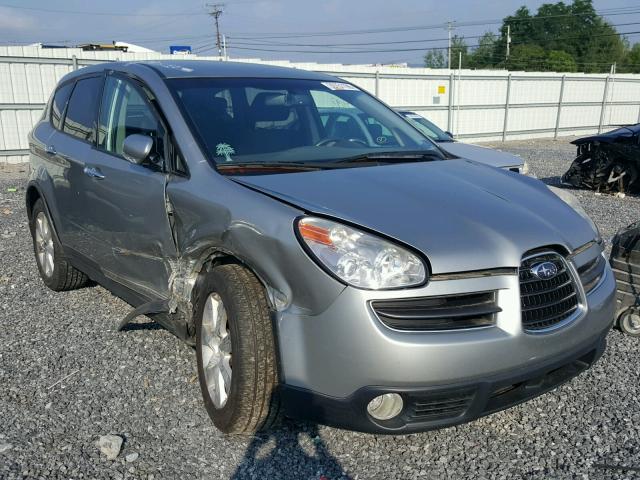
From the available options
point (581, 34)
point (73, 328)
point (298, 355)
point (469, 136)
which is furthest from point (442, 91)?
point (581, 34)

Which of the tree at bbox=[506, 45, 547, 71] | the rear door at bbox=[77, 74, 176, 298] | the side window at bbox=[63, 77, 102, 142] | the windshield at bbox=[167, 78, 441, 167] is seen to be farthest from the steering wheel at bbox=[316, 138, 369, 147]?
the tree at bbox=[506, 45, 547, 71]

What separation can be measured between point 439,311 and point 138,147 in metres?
1.88

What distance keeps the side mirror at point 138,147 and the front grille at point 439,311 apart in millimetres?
1641

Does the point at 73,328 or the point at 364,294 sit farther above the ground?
the point at 364,294

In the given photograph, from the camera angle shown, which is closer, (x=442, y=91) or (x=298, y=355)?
(x=298, y=355)

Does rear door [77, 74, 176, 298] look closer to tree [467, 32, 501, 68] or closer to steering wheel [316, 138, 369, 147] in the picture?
steering wheel [316, 138, 369, 147]

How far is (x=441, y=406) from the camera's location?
102 inches

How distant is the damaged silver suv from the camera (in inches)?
98.0

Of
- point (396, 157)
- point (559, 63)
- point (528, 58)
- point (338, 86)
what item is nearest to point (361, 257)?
point (396, 157)

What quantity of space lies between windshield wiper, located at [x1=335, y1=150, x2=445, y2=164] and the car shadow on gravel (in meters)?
1.44

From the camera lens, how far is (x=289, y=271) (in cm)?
262

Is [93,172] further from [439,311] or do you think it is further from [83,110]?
[439,311]

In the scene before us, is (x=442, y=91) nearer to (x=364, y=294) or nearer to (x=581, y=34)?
(x=364, y=294)

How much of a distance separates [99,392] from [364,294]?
192 cm
